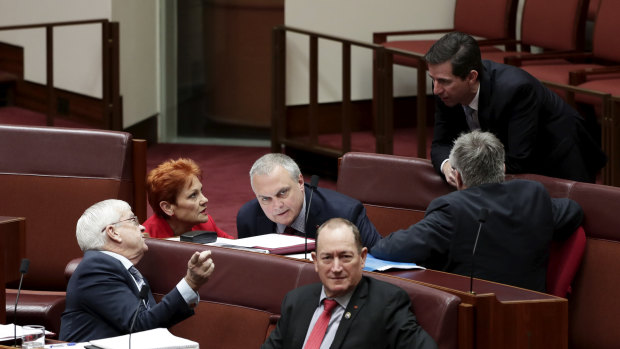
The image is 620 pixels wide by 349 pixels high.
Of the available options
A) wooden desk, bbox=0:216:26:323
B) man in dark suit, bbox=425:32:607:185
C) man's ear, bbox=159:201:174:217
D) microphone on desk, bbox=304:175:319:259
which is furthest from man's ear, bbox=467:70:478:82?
wooden desk, bbox=0:216:26:323

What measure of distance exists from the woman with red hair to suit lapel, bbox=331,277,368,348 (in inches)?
46.8

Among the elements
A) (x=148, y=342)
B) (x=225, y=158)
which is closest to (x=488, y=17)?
(x=225, y=158)

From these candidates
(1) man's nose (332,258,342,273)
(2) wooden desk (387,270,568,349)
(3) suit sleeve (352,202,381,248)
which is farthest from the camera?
(3) suit sleeve (352,202,381,248)

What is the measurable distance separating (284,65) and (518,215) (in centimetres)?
A: 334

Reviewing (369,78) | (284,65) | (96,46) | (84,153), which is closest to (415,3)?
(369,78)

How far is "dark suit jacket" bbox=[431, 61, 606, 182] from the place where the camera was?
3.36 metres

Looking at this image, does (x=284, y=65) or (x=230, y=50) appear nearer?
(x=284, y=65)

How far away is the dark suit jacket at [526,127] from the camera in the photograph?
3.36m

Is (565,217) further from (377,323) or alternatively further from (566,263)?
(377,323)

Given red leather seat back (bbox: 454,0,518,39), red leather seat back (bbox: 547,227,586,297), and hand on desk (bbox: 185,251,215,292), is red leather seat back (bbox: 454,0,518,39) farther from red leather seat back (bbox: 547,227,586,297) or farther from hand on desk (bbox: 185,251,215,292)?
hand on desk (bbox: 185,251,215,292)

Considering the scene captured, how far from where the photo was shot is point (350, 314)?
2.53 meters

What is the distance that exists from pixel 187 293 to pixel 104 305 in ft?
0.81

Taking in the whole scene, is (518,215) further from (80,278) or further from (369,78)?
(369,78)

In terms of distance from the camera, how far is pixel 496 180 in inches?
117
